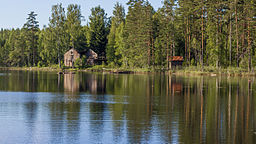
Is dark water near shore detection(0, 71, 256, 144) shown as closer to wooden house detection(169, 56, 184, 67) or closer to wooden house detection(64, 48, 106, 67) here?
wooden house detection(169, 56, 184, 67)

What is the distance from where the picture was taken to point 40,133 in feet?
70.3

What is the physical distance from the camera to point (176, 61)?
107m

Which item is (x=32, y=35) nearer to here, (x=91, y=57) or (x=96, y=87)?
(x=91, y=57)

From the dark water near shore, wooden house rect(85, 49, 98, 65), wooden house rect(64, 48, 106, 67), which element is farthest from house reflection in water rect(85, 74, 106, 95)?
wooden house rect(85, 49, 98, 65)

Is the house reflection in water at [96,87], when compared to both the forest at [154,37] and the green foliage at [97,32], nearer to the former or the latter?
the forest at [154,37]

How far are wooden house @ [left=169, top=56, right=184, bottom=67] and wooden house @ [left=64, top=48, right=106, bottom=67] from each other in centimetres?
3978

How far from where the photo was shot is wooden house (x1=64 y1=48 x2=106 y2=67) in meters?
137

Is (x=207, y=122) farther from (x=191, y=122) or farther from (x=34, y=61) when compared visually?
(x=34, y=61)

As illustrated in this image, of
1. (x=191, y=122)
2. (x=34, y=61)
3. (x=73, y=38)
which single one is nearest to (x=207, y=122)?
(x=191, y=122)

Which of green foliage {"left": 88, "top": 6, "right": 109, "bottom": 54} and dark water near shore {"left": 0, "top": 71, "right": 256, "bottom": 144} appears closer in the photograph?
dark water near shore {"left": 0, "top": 71, "right": 256, "bottom": 144}

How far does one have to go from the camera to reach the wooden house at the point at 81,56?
137m

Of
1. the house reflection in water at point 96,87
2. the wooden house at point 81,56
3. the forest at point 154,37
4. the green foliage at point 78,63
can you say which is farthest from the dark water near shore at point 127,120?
the wooden house at point 81,56

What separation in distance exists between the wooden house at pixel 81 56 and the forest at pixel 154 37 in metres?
2.25

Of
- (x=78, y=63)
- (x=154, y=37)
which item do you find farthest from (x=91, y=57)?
(x=154, y=37)
